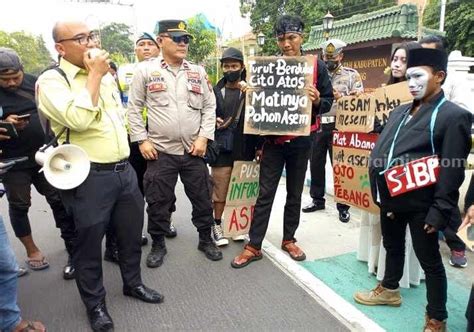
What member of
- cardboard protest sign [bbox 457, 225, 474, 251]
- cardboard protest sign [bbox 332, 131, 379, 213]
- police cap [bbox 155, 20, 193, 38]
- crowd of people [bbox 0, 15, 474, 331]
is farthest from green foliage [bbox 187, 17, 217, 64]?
cardboard protest sign [bbox 457, 225, 474, 251]

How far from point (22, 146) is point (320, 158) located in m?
3.21

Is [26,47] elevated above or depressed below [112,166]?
above

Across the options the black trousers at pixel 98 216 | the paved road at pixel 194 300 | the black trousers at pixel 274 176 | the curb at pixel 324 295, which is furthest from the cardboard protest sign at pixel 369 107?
the black trousers at pixel 98 216

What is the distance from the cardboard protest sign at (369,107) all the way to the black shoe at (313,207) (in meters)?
1.54

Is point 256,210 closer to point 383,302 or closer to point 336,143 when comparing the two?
point 336,143

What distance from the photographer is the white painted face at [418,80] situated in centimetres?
231

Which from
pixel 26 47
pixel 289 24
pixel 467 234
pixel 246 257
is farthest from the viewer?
pixel 26 47

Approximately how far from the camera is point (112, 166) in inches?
102

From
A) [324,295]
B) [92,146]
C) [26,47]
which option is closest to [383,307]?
[324,295]

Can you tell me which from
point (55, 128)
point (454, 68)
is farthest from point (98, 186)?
point (454, 68)

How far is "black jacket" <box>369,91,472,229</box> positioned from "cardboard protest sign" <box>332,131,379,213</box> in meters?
0.76

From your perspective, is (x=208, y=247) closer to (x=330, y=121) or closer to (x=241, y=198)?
(x=241, y=198)

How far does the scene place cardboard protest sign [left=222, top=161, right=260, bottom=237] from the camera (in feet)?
12.3

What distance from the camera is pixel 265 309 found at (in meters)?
2.84
